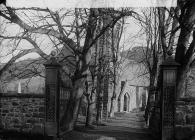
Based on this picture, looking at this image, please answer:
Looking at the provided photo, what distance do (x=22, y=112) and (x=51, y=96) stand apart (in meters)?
0.80

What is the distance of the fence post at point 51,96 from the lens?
6.01 meters

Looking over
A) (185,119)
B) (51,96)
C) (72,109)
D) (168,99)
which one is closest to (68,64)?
(51,96)

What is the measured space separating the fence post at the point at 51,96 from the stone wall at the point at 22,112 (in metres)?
0.13

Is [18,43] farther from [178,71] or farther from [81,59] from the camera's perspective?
[178,71]

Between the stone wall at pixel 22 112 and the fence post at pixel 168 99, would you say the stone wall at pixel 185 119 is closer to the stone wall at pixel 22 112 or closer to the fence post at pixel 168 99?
the fence post at pixel 168 99

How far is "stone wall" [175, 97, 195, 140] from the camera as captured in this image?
5.30m

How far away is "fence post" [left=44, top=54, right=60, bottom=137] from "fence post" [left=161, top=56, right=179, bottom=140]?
7.20ft

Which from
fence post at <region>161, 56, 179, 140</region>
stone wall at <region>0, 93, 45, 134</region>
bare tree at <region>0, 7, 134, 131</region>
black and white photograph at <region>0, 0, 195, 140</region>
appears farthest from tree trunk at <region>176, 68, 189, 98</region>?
stone wall at <region>0, 93, 45, 134</region>

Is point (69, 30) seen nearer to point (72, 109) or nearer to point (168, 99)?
point (72, 109)

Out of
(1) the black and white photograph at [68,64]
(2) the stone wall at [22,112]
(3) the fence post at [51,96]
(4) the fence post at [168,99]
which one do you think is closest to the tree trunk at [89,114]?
(1) the black and white photograph at [68,64]

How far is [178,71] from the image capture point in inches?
225

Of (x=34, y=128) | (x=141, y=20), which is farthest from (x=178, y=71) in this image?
(x=34, y=128)

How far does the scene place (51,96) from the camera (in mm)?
6086

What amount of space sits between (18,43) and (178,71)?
11.8 feet
